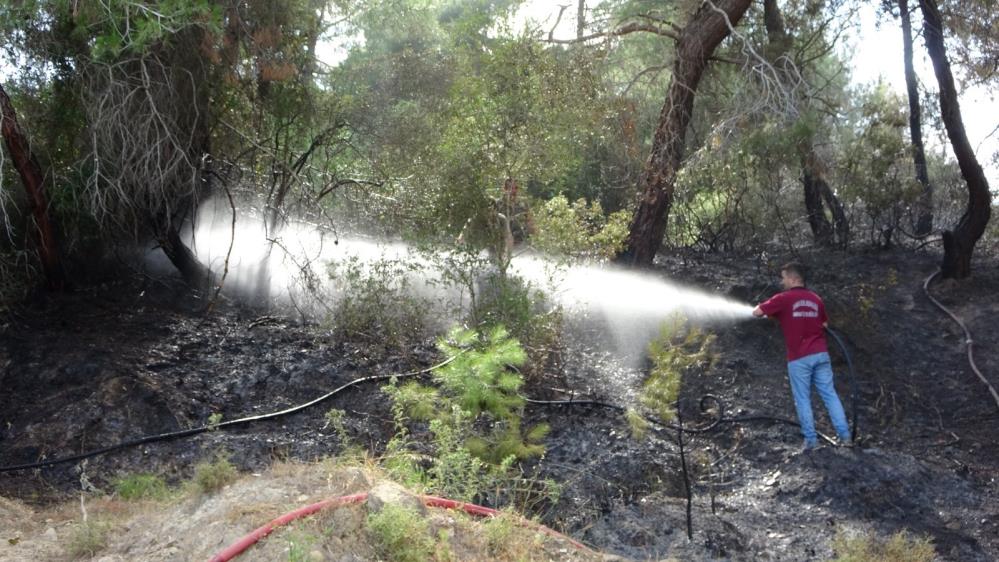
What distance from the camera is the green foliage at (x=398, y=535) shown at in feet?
15.2

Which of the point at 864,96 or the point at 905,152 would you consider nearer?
the point at 905,152

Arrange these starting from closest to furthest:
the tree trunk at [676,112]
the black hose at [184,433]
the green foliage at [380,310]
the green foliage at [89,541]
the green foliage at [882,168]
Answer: the green foliage at [89,541]
the black hose at [184,433]
the green foliage at [380,310]
the tree trunk at [676,112]
the green foliage at [882,168]

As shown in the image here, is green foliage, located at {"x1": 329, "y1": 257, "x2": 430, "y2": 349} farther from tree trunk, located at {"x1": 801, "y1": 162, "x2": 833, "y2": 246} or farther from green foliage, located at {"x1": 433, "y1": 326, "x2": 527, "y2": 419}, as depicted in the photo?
tree trunk, located at {"x1": 801, "y1": 162, "x2": 833, "y2": 246}

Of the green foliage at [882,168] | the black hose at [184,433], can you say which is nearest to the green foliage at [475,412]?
the black hose at [184,433]

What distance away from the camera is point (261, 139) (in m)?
10.8

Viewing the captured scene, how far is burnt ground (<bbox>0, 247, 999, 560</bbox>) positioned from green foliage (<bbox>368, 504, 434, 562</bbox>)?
1.82m

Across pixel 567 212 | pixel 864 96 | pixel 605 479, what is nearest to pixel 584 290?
pixel 567 212

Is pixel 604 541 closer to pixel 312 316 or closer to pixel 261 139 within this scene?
pixel 312 316

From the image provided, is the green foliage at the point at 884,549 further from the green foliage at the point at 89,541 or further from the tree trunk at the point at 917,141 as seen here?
the tree trunk at the point at 917,141

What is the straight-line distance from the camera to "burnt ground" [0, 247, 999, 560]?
6789mm

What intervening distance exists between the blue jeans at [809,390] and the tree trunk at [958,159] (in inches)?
158

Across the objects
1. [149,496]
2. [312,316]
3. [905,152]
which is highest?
[905,152]

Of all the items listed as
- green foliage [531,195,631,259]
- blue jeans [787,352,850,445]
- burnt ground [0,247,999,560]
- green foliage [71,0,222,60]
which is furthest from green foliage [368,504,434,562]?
green foliage [71,0,222,60]

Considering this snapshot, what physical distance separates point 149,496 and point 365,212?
5.14 m
